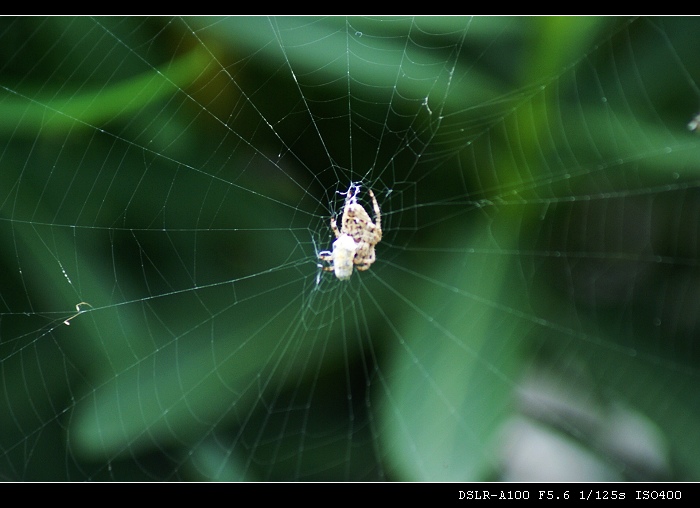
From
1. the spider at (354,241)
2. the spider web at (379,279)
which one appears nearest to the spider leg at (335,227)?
the spider at (354,241)

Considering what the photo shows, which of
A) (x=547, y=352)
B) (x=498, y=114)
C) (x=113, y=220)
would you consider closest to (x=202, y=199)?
(x=113, y=220)

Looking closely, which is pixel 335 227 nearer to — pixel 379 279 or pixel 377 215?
pixel 377 215

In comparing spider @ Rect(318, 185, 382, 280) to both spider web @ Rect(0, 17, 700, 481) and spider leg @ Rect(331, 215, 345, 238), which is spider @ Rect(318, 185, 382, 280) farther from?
spider web @ Rect(0, 17, 700, 481)

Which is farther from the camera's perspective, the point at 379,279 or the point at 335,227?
the point at 335,227

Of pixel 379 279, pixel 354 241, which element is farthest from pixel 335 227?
pixel 379 279

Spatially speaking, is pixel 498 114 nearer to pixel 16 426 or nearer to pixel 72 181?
pixel 72 181

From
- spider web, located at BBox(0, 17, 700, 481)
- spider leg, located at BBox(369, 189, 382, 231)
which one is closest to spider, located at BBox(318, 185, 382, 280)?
spider leg, located at BBox(369, 189, 382, 231)

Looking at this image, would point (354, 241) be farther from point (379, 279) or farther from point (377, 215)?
point (379, 279)

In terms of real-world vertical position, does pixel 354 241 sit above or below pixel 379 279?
above
